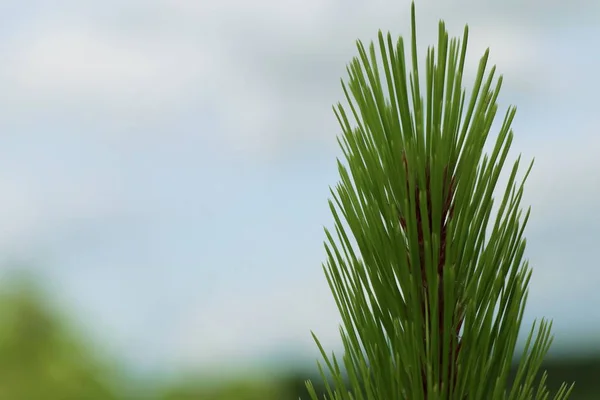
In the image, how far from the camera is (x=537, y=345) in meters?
1.34

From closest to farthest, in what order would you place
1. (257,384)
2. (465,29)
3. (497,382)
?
(497,382) → (465,29) → (257,384)

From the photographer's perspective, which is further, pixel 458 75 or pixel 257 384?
pixel 257 384

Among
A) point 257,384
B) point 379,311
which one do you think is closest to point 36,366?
point 257,384

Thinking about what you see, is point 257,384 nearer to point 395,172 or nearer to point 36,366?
point 36,366

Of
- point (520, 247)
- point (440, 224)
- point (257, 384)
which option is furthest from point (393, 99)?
point (257, 384)

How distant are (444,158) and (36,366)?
13831 millimetres

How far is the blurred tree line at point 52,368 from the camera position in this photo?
44.0 feet

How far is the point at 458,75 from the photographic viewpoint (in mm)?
1317

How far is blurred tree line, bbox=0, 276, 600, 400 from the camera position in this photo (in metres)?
13.4

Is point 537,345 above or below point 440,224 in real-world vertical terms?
below

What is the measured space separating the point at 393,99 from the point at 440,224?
0.25 m

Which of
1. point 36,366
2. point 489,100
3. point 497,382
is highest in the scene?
point 36,366

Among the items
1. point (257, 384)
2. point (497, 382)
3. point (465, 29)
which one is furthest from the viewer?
point (257, 384)

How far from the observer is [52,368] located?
13.7 meters
